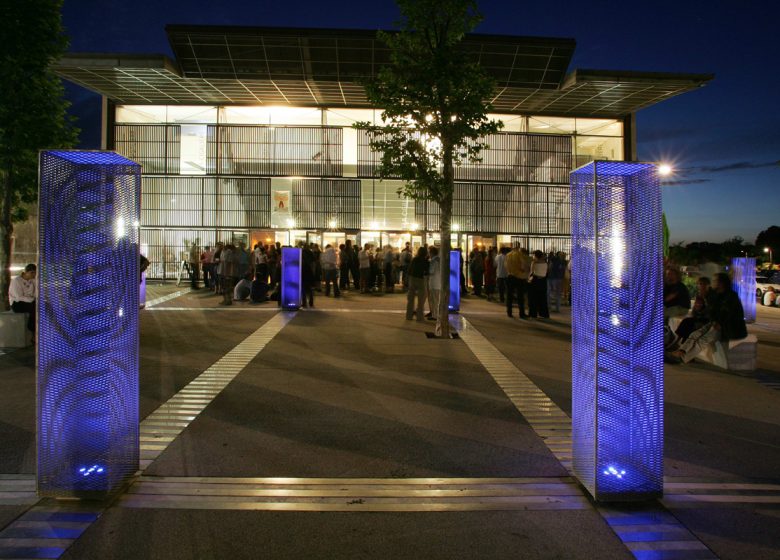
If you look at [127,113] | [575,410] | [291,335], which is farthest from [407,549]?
[127,113]

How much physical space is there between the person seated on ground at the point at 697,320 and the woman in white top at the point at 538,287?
4779 millimetres

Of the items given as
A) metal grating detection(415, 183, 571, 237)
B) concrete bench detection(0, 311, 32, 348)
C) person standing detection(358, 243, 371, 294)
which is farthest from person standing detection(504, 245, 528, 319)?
metal grating detection(415, 183, 571, 237)

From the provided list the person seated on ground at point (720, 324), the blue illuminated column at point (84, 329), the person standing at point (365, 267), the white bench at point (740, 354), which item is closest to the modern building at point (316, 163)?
the person standing at point (365, 267)

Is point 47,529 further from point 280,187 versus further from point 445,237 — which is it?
point 280,187

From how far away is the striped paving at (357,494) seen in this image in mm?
3842

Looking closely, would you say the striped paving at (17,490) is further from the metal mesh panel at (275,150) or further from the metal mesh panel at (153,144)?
the metal mesh panel at (153,144)

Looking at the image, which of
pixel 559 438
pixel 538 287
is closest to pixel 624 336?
pixel 559 438

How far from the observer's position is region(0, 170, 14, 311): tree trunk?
11.3 metres

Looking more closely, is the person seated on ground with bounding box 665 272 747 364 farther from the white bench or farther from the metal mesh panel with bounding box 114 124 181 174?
the metal mesh panel with bounding box 114 124 181 174

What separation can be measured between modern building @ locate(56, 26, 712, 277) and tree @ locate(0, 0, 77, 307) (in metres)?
11.9

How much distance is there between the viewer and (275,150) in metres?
25.1

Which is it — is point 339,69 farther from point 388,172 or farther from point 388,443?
point 388,443

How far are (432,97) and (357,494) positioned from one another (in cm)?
841

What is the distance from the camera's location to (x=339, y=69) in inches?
872
